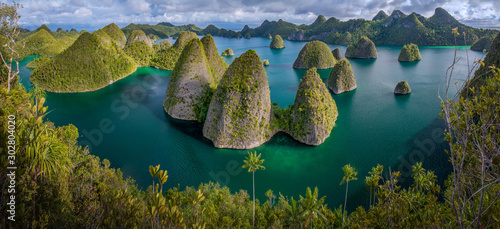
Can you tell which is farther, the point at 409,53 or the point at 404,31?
the point at 404,31

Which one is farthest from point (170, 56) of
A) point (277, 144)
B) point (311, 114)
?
point (311, 114)

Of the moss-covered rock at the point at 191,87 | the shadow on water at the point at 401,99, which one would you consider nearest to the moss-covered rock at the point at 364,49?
the shadow on water at the point at 401,99

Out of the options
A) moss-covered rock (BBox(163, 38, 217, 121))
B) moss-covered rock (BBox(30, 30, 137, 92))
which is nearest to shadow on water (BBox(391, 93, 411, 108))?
moss-covered rock (BBox(163, 38, 217, 121))

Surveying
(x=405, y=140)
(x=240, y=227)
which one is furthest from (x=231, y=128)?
(x=405, y=140)

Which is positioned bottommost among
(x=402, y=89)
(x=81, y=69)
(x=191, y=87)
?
(x=402, y=89)

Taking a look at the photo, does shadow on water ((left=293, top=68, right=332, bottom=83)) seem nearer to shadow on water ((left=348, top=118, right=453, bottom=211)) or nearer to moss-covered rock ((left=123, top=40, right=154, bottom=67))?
shadow on water ((left=348, top=118, right=453, bottom=211))

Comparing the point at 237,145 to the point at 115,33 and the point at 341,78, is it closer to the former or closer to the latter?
the point at 341,78

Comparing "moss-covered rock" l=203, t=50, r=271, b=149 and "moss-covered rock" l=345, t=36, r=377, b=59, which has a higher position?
"moss-covered rock" l=345, t=36, r=377, b=59
